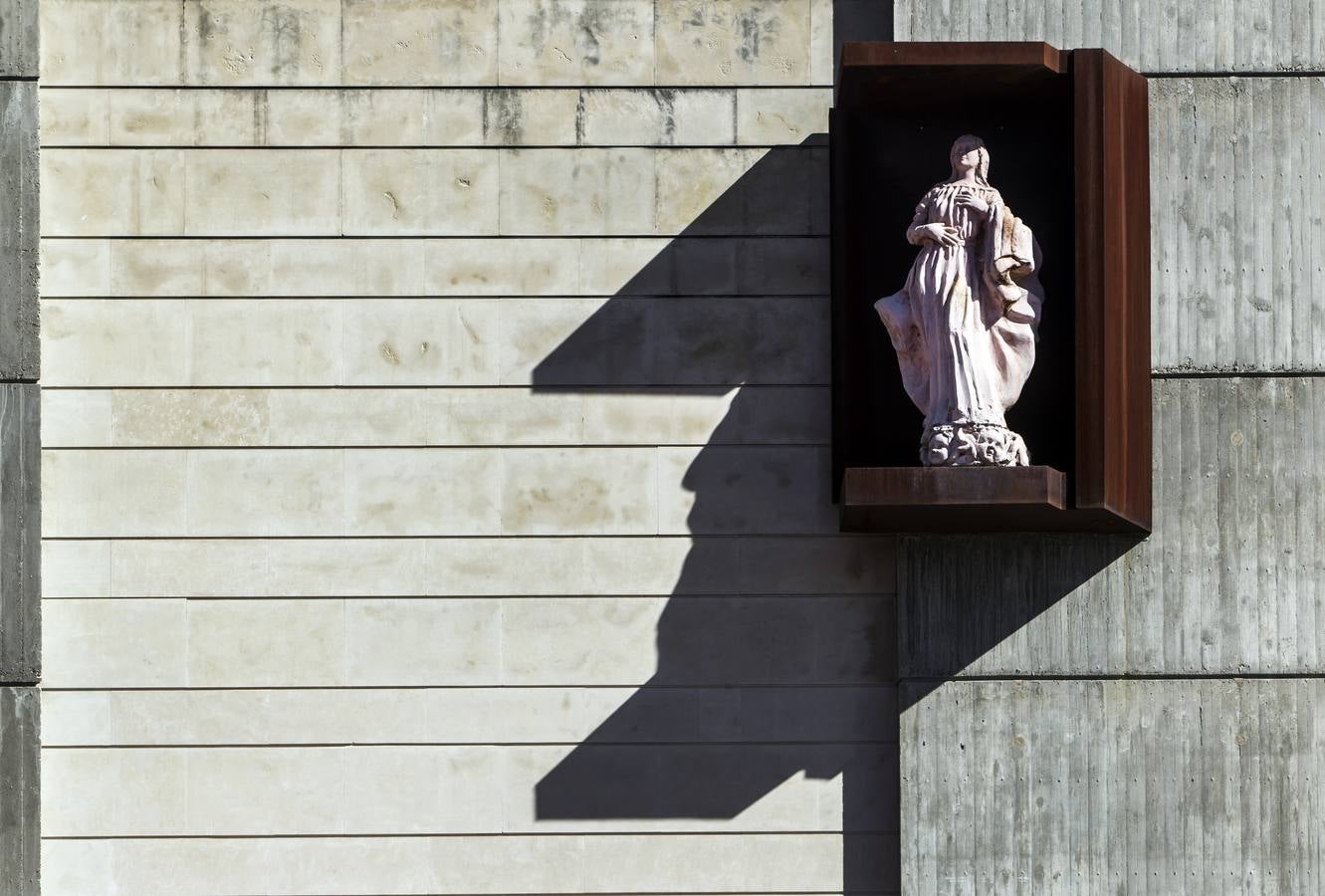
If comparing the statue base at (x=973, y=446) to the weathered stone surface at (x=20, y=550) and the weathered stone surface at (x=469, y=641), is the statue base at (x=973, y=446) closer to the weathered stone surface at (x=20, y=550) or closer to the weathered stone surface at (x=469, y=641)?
the weathered stone surface at (x=469, y=641)

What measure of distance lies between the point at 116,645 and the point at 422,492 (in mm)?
1745

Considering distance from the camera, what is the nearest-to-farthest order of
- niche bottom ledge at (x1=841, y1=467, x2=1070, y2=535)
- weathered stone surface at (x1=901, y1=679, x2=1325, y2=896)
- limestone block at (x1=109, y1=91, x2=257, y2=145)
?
niche bottom ledge at (x1=841, y1=467, x2=1070, y2=535), weathered stone surface at (x1=901, y1=679, x2=1325, y2=896), limestone block at (x1=109, y1=91, x2=257, y2=145)

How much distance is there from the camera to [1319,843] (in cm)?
873

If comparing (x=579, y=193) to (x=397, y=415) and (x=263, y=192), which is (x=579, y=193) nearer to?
(x=397, y=415)

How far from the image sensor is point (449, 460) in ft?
30.0

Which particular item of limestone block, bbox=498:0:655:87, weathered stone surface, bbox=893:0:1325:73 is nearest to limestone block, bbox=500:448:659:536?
limestone block, bbox=498:0:655:87

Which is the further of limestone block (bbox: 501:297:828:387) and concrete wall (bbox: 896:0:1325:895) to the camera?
limestone block (bbox: 501:297:828:387)

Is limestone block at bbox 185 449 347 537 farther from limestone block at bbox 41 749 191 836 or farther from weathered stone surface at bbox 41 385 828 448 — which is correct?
limestone block at bbox 41 749 191 836

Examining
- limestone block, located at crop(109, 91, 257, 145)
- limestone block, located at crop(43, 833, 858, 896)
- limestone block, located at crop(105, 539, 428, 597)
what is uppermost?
limestone block, located at crop(109, 91, 257, 145)

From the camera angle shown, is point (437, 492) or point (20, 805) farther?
point (437, 492)

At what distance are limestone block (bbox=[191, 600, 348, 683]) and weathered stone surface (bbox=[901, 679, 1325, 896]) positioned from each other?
9.67 ft

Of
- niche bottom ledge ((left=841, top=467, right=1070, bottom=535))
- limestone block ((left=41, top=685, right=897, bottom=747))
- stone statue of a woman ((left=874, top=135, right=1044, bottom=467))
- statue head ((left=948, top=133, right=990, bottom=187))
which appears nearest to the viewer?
niche bottom ledge ((left=841, top=467, right=1070, bottom=535))

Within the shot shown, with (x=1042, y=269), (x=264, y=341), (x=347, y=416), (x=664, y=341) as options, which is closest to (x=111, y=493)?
(x=264, y=341)

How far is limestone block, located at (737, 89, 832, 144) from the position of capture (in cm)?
930
